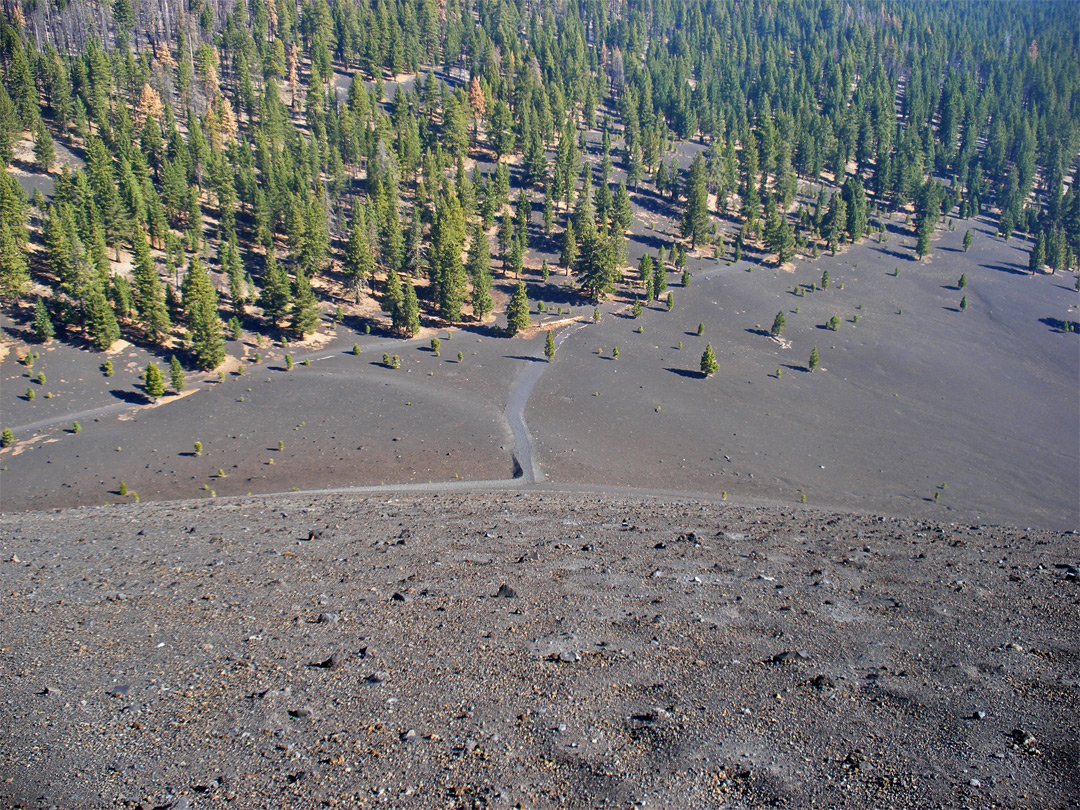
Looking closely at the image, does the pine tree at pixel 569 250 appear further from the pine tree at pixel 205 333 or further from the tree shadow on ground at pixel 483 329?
the pine tree at pixel 205 333

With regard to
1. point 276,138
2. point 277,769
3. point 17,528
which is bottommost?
point 17,528

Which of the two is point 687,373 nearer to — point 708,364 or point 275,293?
point 708,364

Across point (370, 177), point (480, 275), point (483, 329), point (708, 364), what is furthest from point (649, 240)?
point (708, 364)

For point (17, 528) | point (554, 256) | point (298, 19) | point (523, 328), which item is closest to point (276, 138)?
point (554, 256)

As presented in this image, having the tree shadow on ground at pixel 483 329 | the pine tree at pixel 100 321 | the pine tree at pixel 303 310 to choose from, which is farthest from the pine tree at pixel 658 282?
the pine tree at pixel 100 321

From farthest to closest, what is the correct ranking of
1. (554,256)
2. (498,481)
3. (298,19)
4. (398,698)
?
(298,19)
(554,256)
(498,481)
(398,698)

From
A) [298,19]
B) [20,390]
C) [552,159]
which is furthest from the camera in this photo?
[298,19]

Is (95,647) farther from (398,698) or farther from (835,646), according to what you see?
(835,646)
